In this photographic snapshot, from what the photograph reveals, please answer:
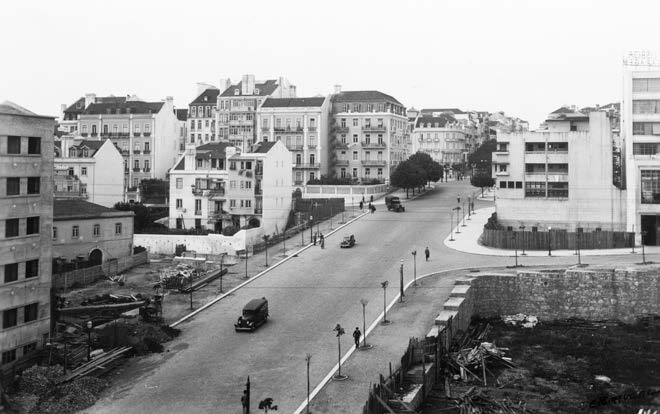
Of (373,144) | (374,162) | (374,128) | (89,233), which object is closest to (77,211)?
(89,233)

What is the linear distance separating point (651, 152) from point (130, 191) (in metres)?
72.2

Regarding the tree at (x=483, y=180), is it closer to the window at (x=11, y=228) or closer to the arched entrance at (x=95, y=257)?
the arched entrance at (x=95, y=257)

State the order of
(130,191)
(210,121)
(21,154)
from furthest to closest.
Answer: (210,121) < (130,191) < (21,154)

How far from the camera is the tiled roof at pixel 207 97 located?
5221 inches

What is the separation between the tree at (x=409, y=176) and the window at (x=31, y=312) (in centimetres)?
6659

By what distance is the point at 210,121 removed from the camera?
130 m

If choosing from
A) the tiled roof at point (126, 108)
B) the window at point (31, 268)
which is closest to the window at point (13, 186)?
the window at point (31, 268)

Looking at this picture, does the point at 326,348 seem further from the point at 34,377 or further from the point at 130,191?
the point at 130,191

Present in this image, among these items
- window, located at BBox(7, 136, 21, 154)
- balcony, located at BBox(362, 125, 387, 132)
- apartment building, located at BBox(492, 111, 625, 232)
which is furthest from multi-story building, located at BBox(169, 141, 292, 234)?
window, located at BBox(7, 136, 21, 154)

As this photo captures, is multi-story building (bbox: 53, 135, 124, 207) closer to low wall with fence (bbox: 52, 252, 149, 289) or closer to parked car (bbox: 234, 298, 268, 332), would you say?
low wall with fence (bbox: 52, 252, 149, 289)

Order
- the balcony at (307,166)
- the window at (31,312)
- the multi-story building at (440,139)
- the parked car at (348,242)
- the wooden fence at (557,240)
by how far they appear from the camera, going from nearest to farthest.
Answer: the window at (31,312), the wooden fence at (557,240), the parked car at (348,242), the balcony at (307,166), the multi-story building at (440,139)

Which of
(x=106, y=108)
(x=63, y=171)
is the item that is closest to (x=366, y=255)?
(x=63, y=171)

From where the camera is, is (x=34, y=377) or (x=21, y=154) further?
(x=21, y=154)

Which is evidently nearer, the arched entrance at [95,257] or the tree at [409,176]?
the arched entrance at [95,257]
